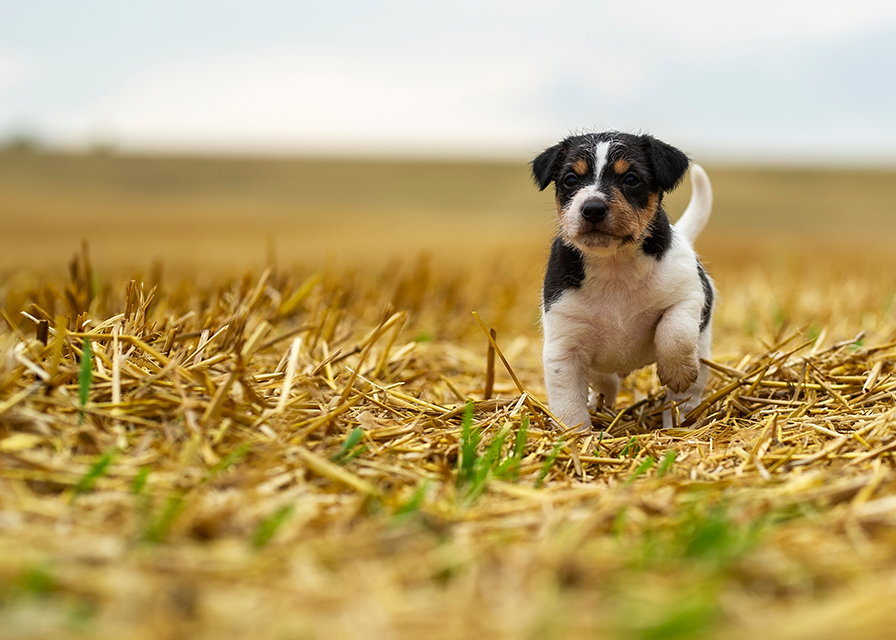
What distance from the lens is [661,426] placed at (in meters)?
4.45

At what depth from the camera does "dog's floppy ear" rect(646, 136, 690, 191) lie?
167 inches

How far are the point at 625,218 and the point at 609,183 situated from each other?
275 millimetres

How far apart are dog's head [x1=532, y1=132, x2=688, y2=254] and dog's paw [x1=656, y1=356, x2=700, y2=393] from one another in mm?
676

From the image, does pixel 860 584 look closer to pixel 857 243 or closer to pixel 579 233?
pixel 579 233

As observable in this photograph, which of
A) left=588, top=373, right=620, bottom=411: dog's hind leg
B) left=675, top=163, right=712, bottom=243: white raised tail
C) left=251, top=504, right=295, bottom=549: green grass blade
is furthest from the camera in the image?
left=675, top=163, right=712, bottom=243: white raised tail

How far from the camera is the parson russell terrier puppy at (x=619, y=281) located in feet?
13.2

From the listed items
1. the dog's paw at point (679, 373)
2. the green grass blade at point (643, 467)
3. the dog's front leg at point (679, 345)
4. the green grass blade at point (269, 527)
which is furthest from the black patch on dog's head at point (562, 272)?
the green grass blade at point (269, 527)

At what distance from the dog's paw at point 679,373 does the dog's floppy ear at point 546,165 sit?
4.15 feet

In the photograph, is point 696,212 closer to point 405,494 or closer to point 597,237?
point 597,237


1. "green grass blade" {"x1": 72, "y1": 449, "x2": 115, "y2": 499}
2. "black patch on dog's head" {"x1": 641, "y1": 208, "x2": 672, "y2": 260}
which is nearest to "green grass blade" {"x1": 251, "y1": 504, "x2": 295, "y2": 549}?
"green grass blade" {"x1": 72, "y1": 449, "x2": 115, "y2": 499}

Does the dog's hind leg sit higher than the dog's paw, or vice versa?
the dog's paw

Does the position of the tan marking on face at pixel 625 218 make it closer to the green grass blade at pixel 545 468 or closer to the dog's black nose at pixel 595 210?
the dog's black nose at pixel 595 210

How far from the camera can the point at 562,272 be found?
432 centimetres

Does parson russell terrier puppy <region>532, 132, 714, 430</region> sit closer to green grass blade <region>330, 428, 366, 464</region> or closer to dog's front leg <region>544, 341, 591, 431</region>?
dog's front leg <region>544, 341, 591, 431</region>
